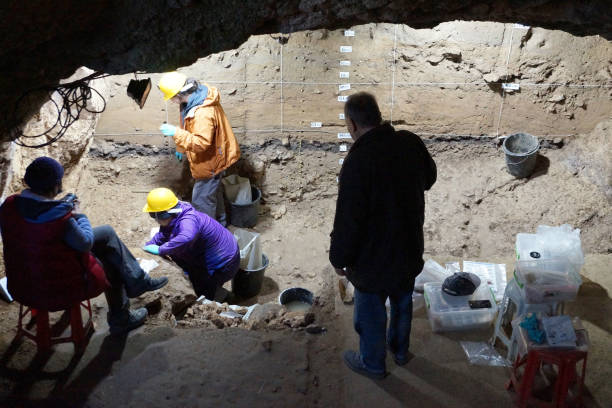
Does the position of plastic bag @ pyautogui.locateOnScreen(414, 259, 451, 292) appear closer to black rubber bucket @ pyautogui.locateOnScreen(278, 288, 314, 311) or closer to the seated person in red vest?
black rubber bucket @ pyautogui.locateOnScreen(278, 288, 314, 311)

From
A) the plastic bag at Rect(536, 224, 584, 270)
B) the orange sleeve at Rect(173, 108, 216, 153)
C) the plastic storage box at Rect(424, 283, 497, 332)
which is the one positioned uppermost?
the orange sleeve at Rect(173, 108, 216, 153)

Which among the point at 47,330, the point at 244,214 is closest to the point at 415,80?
the point at 244,214

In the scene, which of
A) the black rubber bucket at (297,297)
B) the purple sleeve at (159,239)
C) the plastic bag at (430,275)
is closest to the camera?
the plastic bag at (430,275)

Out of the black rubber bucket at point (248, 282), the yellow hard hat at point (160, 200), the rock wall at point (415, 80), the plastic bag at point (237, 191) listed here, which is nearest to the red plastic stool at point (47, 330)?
the yellow hard hat at point (160, 200)

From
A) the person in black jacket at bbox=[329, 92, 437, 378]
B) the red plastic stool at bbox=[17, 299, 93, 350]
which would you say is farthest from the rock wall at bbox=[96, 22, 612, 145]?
the person in black jacket at bbox=[329, 92, 437, 378]

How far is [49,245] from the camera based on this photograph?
3.11 m

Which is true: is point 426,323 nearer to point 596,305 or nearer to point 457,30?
point 596,305

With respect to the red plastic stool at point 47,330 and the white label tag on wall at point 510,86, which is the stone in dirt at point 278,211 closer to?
the white label tag on wall at point 510,86

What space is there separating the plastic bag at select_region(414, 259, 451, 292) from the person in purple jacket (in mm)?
1945

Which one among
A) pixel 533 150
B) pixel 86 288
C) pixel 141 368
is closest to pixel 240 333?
pixel 141 368

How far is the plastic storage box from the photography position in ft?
13.1

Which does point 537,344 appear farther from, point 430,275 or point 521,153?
point 521,153

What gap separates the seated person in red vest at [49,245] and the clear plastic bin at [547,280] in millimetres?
3127

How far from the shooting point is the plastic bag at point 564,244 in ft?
14.4
